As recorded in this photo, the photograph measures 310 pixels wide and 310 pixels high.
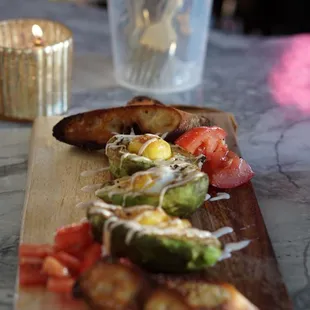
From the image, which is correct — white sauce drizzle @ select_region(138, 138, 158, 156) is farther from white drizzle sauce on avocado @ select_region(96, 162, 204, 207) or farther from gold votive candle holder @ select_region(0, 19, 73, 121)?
gold votive candle holder @ select_region(0, 19, 73, 121)

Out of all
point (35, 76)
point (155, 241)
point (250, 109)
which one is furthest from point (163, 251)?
point (250, 109)

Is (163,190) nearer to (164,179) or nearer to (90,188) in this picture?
(164,179)

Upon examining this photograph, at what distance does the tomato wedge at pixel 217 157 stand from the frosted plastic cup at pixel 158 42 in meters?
0.46

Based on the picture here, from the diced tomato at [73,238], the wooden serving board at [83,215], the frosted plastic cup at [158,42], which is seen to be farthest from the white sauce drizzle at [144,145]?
the frosted plastic cup at [158,42]

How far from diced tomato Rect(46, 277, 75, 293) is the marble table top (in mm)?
105

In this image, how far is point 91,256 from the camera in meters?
0.93

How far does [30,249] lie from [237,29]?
212 centimetres

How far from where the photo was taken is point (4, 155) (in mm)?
1389

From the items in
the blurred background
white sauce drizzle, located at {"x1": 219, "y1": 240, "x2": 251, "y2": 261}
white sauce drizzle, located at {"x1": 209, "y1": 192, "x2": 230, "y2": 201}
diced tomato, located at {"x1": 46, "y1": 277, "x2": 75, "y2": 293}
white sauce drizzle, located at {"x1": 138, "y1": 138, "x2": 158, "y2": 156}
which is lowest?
the blurred background

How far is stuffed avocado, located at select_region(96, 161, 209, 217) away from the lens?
103cm

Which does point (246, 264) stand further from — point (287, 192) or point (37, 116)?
point (37, 116)

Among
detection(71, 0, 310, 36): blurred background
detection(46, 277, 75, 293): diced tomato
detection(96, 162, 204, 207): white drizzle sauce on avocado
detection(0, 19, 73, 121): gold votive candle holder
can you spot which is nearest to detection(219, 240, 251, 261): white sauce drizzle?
detection(96, 162, 204, 207): white drizzle sauce on avocado

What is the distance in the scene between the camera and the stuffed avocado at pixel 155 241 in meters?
0.90

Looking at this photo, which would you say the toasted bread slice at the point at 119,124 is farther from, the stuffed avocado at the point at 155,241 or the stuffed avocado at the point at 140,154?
the stuffed avocado at the point at 155,241
